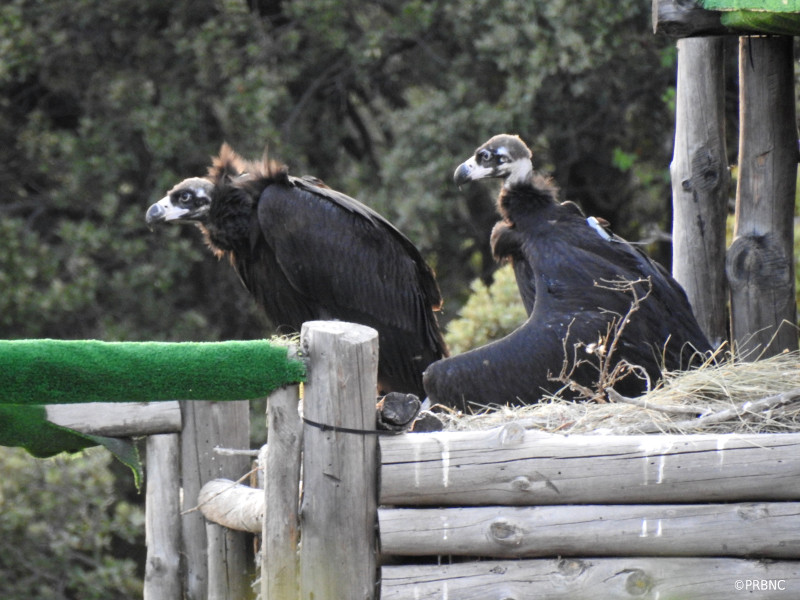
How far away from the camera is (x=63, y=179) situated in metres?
10.9

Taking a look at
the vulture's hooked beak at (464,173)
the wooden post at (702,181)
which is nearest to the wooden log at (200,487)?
the vulture's hooked beak at (464,173)

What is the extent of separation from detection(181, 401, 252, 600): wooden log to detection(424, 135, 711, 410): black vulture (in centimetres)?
80

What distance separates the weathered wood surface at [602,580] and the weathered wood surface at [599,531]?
0.10 feet

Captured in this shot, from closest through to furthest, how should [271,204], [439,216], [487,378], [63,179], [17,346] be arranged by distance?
[17,346], [487,378], [271,204], [439,216], [63,179]

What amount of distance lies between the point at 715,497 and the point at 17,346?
2005mm

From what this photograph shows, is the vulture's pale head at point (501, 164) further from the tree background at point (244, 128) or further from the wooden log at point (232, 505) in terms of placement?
the tree background at point (244, 128)

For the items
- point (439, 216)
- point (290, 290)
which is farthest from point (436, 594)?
point (439, 216)

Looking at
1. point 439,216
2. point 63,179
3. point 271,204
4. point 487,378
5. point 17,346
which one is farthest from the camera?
point 63,179

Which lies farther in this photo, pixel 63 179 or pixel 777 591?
pixel 63 179

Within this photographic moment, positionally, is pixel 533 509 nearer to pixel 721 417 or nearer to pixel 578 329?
pixel 721 417

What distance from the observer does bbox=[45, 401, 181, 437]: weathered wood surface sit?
4.23 meters

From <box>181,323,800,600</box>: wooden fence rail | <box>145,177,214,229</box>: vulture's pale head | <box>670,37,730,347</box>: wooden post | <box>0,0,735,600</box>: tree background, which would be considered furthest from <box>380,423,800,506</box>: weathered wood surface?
<box>0,0,735,600</box>: tree background

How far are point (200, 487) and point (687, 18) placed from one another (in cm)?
253

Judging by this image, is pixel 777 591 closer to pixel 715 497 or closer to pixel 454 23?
pixel 715 497
